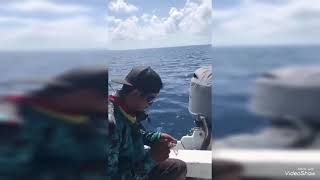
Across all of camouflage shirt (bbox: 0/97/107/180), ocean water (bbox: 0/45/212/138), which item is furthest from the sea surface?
camouflage shirt (bbox: 0/97/107/180)

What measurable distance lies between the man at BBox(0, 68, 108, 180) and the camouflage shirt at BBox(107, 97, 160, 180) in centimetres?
6

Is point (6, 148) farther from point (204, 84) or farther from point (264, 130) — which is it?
point (264, 130)

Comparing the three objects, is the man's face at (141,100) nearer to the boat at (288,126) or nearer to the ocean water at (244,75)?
the ocean water at (244,75)

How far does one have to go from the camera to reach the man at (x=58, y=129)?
3.05 m

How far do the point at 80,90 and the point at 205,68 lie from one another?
0.69 m

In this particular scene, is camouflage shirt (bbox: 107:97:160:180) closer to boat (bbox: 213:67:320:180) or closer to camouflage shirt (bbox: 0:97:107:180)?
camouflage shirt (bbox: 0:97:107:180)

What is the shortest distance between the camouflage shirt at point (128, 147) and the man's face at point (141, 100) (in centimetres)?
6

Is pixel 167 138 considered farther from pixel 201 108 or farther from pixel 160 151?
pixel 201 108

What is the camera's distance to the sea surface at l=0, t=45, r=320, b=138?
2.94 m

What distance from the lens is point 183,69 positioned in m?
3.07

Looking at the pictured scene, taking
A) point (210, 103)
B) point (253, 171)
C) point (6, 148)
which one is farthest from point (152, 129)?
point (6, 148)

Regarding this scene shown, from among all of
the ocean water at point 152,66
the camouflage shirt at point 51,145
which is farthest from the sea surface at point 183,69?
the camouflage shirt at point 51,145

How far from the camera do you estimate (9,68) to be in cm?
303

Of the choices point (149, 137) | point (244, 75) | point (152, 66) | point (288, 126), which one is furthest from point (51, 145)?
point (288, 126)
